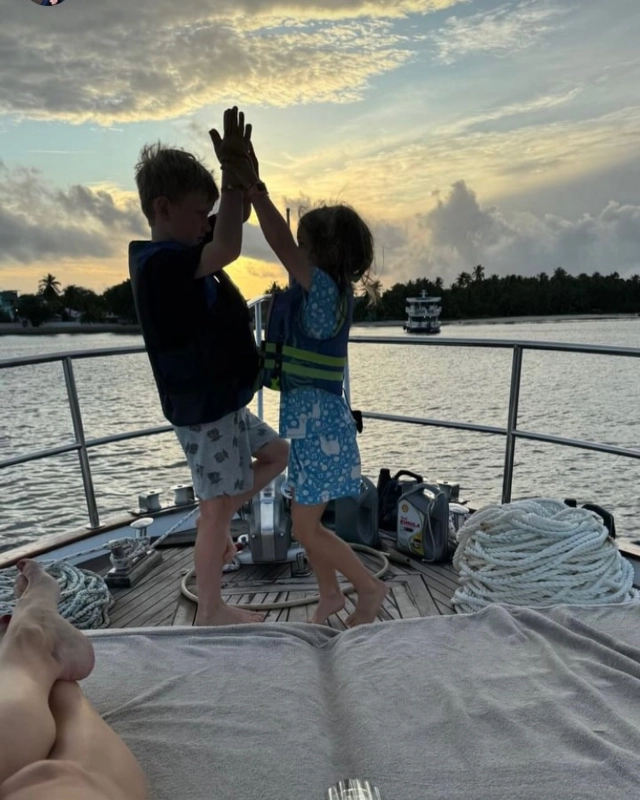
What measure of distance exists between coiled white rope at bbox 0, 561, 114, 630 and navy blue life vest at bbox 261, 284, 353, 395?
0.92 metres

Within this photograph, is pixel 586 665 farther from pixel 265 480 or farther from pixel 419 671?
pixel 265 480

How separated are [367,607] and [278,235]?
116cm

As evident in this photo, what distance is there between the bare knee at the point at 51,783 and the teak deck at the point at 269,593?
1.28 meters

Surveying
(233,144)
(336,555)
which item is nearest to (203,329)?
(233,144)

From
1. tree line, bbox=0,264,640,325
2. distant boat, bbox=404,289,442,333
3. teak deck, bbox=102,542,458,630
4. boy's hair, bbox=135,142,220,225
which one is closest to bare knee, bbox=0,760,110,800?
teak deck, bbox=102,542,458,630

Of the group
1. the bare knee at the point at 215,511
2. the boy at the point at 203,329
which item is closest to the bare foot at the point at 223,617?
the boy at the point at 203,329

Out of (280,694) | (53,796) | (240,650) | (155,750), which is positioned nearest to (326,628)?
(240,650)

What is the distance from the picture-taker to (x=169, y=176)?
69.2 inches

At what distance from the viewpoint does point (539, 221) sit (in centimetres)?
2017

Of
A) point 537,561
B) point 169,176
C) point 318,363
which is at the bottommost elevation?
point 537,561

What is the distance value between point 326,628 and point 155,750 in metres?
0.70

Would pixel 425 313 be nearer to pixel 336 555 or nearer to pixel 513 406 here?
pixel 513 406

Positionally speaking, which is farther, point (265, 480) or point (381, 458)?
point (381, 458)

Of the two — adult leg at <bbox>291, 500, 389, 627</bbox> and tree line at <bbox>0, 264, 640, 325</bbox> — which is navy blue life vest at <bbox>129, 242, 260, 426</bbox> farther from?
tree line at <bbox>0, 264, 640, 325</bbox>
